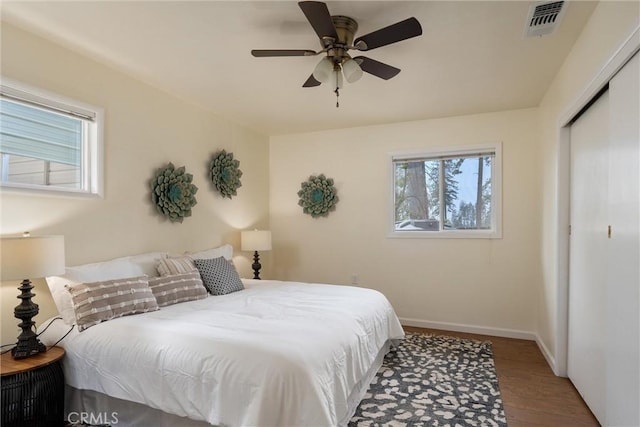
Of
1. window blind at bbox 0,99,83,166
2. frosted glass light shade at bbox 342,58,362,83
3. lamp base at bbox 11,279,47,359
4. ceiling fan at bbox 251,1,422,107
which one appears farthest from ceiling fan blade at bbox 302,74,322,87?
lamp base at bbox 11,279,47,359

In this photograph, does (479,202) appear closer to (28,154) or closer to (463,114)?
(463,114)

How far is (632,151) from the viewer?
168cm

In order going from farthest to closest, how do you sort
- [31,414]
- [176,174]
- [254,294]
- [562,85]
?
[176,174]
[254,294]
[562,85]
[31,414]

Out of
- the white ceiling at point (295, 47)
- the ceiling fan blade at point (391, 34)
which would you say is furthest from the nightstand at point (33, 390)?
the ceiling fan blade at point (391, 34)

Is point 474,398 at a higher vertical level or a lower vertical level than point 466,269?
lower

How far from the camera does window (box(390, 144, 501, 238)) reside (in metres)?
4.07

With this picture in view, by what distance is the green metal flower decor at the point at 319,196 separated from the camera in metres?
4.71

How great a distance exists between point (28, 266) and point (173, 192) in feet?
4.85

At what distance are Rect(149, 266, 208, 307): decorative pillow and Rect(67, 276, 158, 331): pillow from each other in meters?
0.12

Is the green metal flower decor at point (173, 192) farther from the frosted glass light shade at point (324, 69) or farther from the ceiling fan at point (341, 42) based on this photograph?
the frosted glass light shade at point (324, 69)

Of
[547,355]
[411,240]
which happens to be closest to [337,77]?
[411,240]

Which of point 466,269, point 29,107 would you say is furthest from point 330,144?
point 29,107

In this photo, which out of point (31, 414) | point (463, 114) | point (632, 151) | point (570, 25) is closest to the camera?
point (632, 151)

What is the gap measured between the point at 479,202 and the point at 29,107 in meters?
4.26
